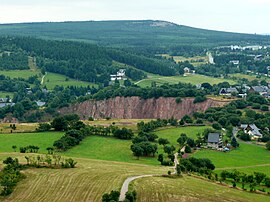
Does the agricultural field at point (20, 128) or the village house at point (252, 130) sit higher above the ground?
the village house at point (252, 130)

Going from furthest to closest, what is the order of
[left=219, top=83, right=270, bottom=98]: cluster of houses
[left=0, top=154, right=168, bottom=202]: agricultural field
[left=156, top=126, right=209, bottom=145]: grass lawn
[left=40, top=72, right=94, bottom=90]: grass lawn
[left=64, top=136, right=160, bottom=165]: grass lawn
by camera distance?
[left=40, top=72, right=94, bottom=90]: grass lawn, [left=219, top=83, right=270, bottom=98]: cluster of houses, [left=156, top=126, right=209, bottom=145]: grass lawn, [left=64, top=136, right=160, bottom=165]: grass lawn, [left=0, top=154, right=168, bottom=202]: agricultural field

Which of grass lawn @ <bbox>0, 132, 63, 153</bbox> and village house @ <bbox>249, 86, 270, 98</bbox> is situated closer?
grass lawn @ <bbox>0, 132, 63, 153</bbox>

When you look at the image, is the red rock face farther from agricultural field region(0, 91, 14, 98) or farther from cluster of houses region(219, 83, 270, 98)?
agricultural field region(0, 91, 14, 98)

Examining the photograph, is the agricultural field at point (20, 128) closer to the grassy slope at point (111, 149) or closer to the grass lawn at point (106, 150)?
the grass lawn at point (106, 150)

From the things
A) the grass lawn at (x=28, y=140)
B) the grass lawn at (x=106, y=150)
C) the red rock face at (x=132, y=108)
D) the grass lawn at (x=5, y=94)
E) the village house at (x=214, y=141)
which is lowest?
the grass lawn at (x=5, y=94)

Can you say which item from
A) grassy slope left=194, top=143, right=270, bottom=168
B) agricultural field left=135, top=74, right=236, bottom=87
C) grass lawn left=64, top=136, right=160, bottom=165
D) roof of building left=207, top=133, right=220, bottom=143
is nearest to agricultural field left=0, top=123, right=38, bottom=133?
grass lawn left=64, top=136, right=160, bottom=165

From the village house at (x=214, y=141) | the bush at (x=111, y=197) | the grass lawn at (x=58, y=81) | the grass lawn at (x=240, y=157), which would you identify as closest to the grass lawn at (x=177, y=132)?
the village house at (x=214, y=141)
